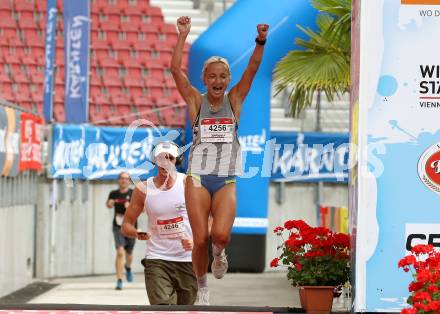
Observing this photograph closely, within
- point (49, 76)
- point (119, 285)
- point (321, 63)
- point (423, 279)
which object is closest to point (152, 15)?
point (49, 76)

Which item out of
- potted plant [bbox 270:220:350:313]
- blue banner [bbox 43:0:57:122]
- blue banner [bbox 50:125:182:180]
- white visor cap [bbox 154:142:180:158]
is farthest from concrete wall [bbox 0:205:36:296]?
potted plant [bbox 270:220:350:313]

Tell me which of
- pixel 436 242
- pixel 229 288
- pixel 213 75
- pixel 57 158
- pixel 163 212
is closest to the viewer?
pixel 436 242

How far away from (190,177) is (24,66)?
19364 millimetres

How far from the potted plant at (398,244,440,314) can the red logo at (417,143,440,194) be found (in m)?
0.41

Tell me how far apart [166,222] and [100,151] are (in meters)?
12.8

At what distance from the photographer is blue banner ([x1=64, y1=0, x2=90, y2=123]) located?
22344 millimetres

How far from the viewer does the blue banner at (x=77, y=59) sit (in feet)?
73.3

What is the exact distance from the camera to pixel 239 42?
1980 centimetres

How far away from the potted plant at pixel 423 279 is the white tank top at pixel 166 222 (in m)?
3.27

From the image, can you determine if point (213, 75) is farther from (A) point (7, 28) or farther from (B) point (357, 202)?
(A) point (7, 28)

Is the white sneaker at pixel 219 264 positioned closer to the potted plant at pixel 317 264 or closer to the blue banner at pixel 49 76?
the potted plant at pixel 317 264

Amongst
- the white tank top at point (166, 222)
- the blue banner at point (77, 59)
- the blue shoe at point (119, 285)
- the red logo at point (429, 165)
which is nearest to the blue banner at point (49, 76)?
the blue banner at point (77, 59)

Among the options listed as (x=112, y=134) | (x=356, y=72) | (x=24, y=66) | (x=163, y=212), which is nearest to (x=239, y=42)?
(x=112, y=134)

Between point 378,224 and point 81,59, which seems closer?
point 378,224
